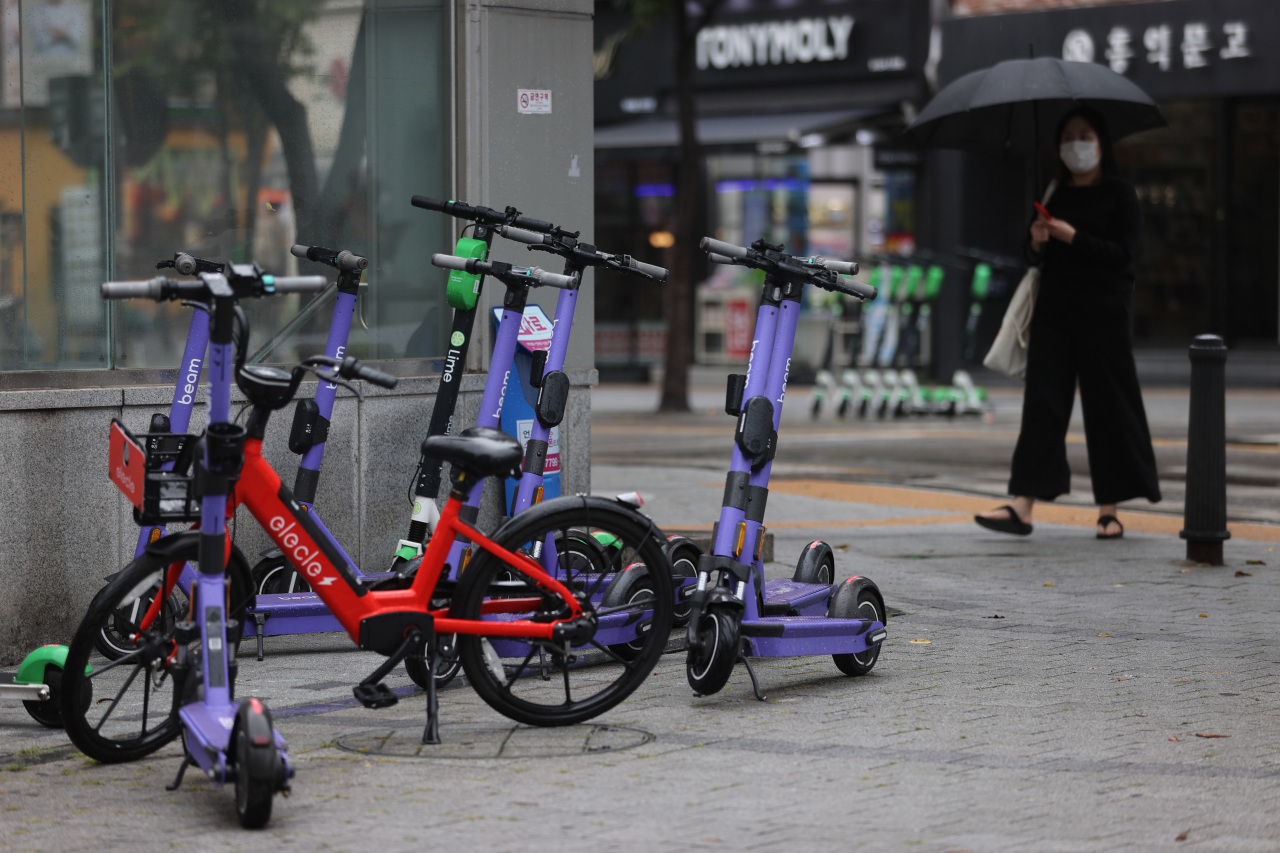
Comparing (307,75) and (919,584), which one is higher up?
(307,75)

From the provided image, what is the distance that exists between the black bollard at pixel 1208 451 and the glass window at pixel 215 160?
3671 millimetres

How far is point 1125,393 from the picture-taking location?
9289 mm

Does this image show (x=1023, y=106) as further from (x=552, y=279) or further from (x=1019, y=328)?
(x=552, y=279)

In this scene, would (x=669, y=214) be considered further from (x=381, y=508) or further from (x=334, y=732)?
(x=334, y=732)

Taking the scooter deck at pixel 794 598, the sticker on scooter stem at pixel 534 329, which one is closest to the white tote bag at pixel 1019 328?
the sticker on scooter stem at pixel 534 329

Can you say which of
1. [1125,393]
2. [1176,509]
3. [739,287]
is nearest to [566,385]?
[1125,393]

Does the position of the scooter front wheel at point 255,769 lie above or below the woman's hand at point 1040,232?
below

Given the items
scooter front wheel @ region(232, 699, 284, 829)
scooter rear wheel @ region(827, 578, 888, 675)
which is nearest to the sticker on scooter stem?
scooter rear wheel @ region(827, 578, 888, 675)

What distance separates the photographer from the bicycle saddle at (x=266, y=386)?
4.68 metres

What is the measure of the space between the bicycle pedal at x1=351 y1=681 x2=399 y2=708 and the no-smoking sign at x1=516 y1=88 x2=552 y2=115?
356 centimetres

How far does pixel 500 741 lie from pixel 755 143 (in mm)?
19531

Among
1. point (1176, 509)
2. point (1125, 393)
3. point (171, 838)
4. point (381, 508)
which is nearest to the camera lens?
point (171, 838)

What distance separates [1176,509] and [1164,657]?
187 inches

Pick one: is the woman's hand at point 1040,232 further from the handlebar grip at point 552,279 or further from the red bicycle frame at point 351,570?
the red bicycle frame at point 351,570
